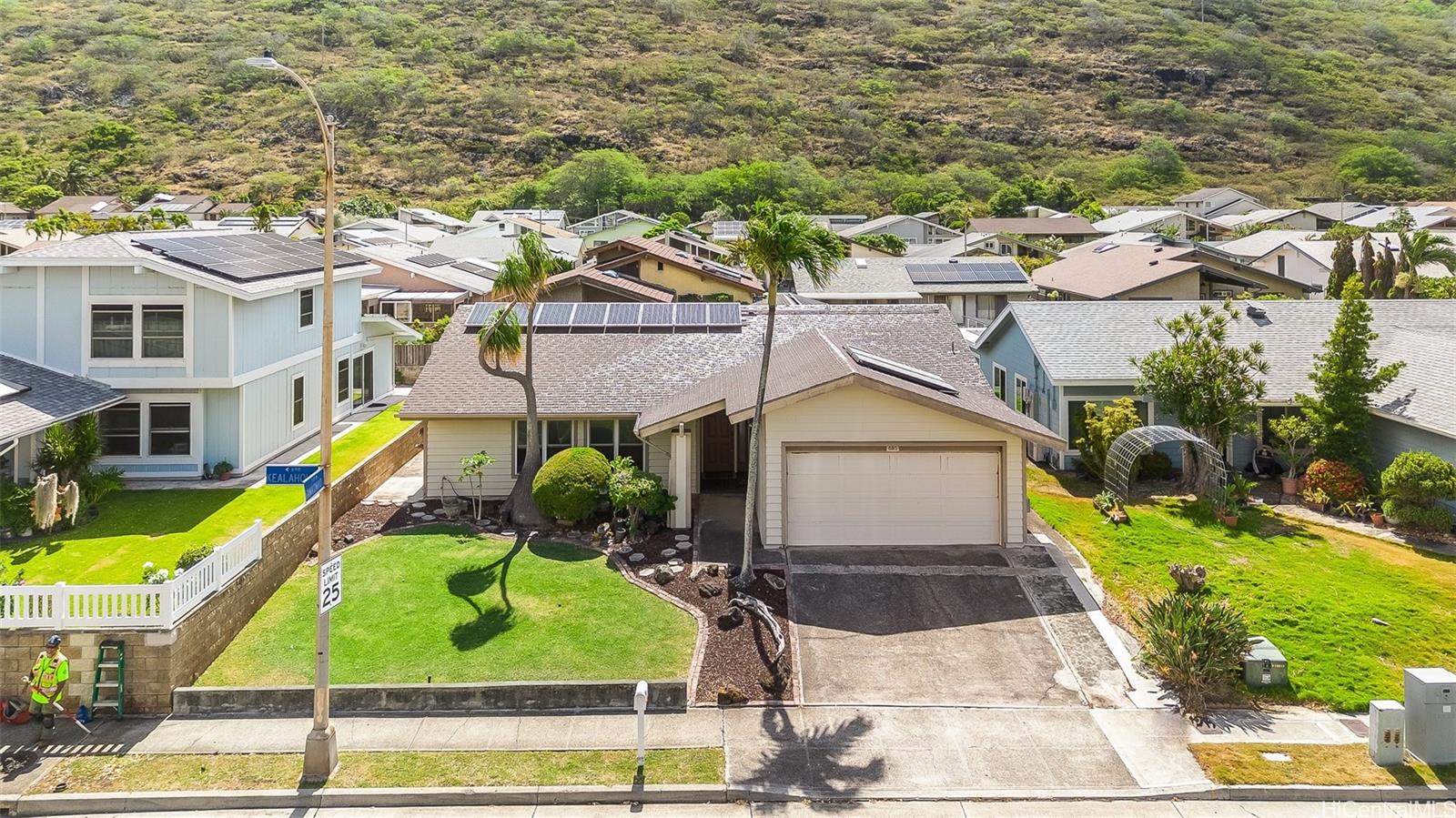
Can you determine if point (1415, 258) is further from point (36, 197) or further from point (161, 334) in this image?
point (36, 197)

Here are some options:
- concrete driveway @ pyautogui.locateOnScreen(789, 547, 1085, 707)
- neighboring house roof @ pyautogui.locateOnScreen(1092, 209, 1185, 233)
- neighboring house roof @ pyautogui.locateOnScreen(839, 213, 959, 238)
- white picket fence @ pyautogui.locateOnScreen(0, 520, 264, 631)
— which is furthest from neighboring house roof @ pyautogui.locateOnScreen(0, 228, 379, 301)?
neighboring house roof @ pyautogui.locateOnScreen(1092, 209, 1185, 233)

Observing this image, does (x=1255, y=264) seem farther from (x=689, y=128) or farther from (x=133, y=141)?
(x=133, y=141)

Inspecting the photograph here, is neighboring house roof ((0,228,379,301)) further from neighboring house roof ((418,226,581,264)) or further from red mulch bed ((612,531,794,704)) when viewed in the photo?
neighboring house roof ((418,226,581,264))

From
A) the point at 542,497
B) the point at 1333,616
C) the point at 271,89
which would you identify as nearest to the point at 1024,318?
the point at 1333,616

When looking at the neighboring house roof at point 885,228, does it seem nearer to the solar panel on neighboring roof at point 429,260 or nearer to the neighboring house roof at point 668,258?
the neighboring house roof at point 668,258

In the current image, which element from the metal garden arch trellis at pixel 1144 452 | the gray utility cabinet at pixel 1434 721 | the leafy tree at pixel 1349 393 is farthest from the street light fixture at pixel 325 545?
the leafy tree at pixel 1349 393
